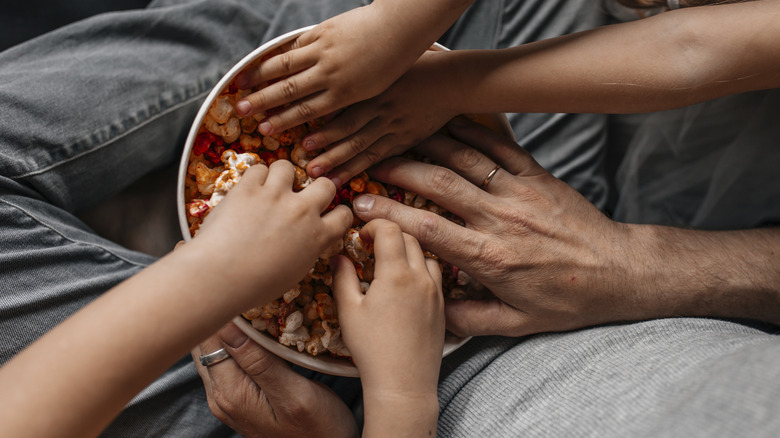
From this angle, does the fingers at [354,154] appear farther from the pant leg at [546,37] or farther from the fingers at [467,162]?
the pant leg at [546,37]

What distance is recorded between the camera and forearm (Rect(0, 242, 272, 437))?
42 centimetres

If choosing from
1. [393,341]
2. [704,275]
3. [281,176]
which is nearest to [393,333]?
[393,341]

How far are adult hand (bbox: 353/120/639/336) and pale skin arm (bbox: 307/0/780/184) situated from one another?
0.16 feet

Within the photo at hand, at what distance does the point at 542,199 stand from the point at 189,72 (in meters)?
0.54

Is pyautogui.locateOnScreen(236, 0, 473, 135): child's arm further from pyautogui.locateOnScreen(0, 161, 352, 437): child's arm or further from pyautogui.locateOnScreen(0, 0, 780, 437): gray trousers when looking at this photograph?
pyautogui.locateOnScreen(0, 0, 780, 437): gray trousers

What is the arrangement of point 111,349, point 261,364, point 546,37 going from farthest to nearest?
point 546,37, point 261,364, point 111,349

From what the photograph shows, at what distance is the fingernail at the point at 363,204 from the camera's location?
0.63 m

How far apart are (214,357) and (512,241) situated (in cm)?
42

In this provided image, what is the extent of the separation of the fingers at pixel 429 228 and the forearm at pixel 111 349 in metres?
0.22

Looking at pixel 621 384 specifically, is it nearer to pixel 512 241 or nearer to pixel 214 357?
pixel 512 241

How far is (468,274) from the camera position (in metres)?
0.69

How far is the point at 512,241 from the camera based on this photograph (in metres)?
0.65

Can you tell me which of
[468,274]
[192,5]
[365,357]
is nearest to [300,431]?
[365,357]

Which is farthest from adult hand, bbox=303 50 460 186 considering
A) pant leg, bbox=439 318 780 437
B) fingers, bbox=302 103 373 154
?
pant leg, bbox=439 318 780 437
